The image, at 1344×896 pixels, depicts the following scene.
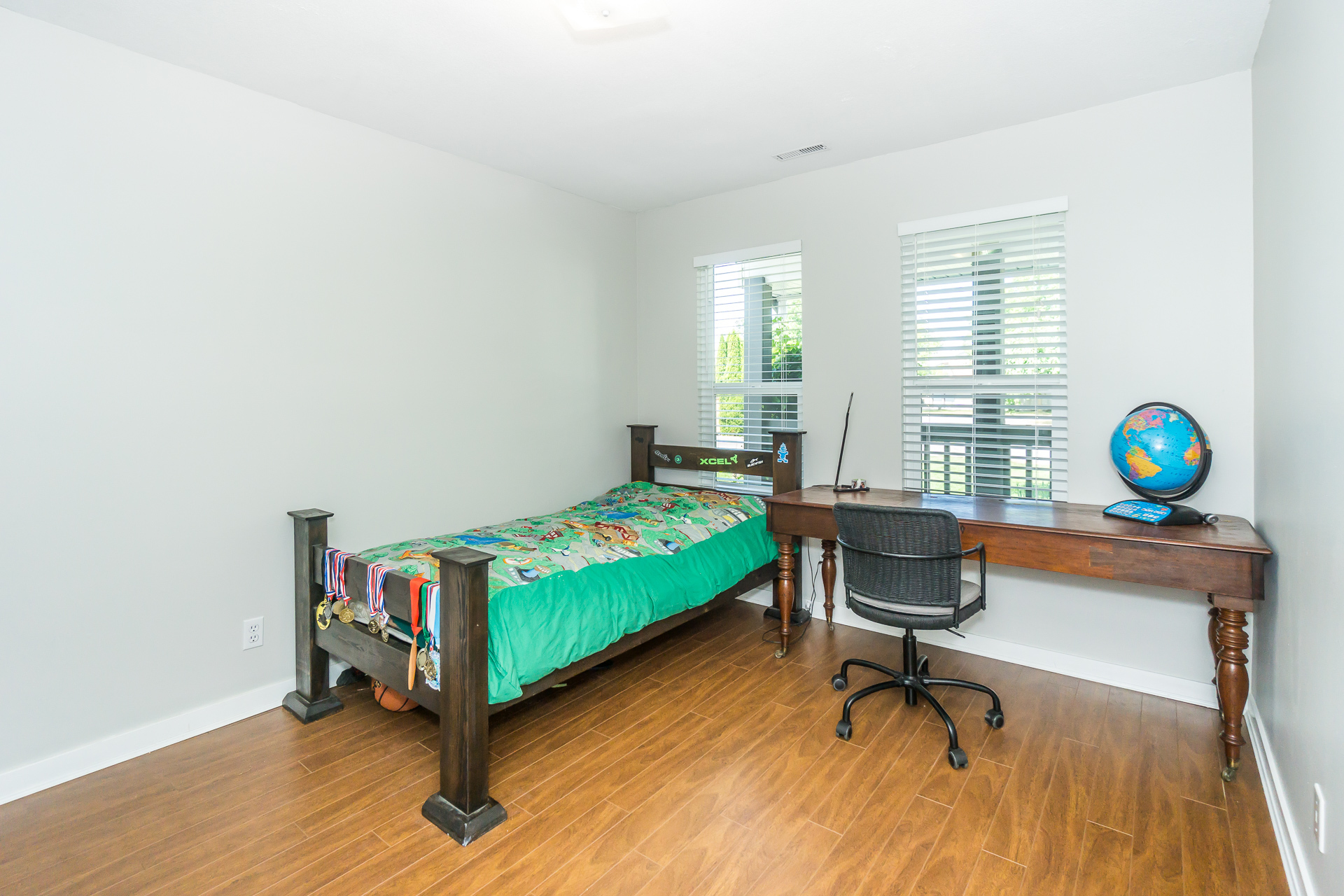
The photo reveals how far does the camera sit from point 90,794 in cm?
210

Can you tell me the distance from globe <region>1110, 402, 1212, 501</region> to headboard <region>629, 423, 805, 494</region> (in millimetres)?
1513

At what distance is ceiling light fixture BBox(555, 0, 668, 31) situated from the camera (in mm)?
1894

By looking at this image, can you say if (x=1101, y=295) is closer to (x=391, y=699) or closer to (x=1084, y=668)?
(x=1084, y=668)

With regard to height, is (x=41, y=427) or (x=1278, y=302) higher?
(x=1278, y=302)

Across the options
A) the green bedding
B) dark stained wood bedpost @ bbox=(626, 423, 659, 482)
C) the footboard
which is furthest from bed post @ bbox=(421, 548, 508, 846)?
dark stained wood bedpost @ bbox=(626, 423, 659, 482)

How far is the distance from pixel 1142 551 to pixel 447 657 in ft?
7.75

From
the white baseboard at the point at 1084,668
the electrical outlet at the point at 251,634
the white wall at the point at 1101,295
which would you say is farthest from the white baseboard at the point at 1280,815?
the electrical outlet at the point at 251,634

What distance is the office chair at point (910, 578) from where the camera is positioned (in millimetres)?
2297

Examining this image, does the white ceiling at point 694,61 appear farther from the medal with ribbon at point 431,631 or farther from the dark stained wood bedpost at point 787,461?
the medal with ribbon at point 431,631

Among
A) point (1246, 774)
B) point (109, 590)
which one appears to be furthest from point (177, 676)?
point (1246, 774)

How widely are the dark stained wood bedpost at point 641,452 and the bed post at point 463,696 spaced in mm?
2371

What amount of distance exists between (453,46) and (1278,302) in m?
2.86

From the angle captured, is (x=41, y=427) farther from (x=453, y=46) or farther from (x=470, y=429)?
(x=453, y=46)

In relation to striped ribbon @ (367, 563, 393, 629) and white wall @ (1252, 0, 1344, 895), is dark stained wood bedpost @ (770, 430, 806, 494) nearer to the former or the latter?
white wall @ (1252, 0, 1344, 895)
